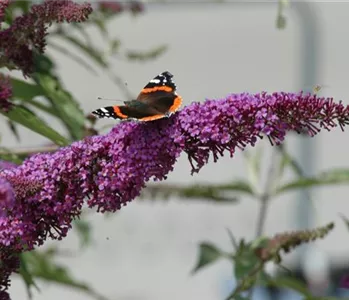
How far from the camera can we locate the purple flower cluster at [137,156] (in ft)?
5.20

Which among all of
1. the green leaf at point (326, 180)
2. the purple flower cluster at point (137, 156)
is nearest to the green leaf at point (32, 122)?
the purple flower cluster at point (137, 156)

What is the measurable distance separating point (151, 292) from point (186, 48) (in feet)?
6.25

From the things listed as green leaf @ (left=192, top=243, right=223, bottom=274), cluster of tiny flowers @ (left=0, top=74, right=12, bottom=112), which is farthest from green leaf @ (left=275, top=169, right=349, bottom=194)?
cluster of tiny flowers @ (left=0, top=74, right=12, bottom=112)

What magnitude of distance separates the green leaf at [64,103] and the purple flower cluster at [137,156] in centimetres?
42

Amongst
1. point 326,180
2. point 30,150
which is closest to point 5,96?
point 30,150

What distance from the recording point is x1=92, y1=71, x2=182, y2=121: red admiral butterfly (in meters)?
1.65

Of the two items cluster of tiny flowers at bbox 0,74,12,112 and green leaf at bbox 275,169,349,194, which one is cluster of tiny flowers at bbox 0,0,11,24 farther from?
green leaf at bbox 275,169,349,194

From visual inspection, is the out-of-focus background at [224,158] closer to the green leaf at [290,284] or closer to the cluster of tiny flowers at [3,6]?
the green leaf at [290,284]

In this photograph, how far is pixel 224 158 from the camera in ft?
24.5

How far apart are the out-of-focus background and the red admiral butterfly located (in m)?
5.38

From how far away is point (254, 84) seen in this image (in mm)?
7953

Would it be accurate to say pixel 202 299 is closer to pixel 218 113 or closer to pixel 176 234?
pixel 176 234

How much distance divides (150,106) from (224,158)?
5774mm

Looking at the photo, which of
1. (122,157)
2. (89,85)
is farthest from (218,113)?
(89,85)
